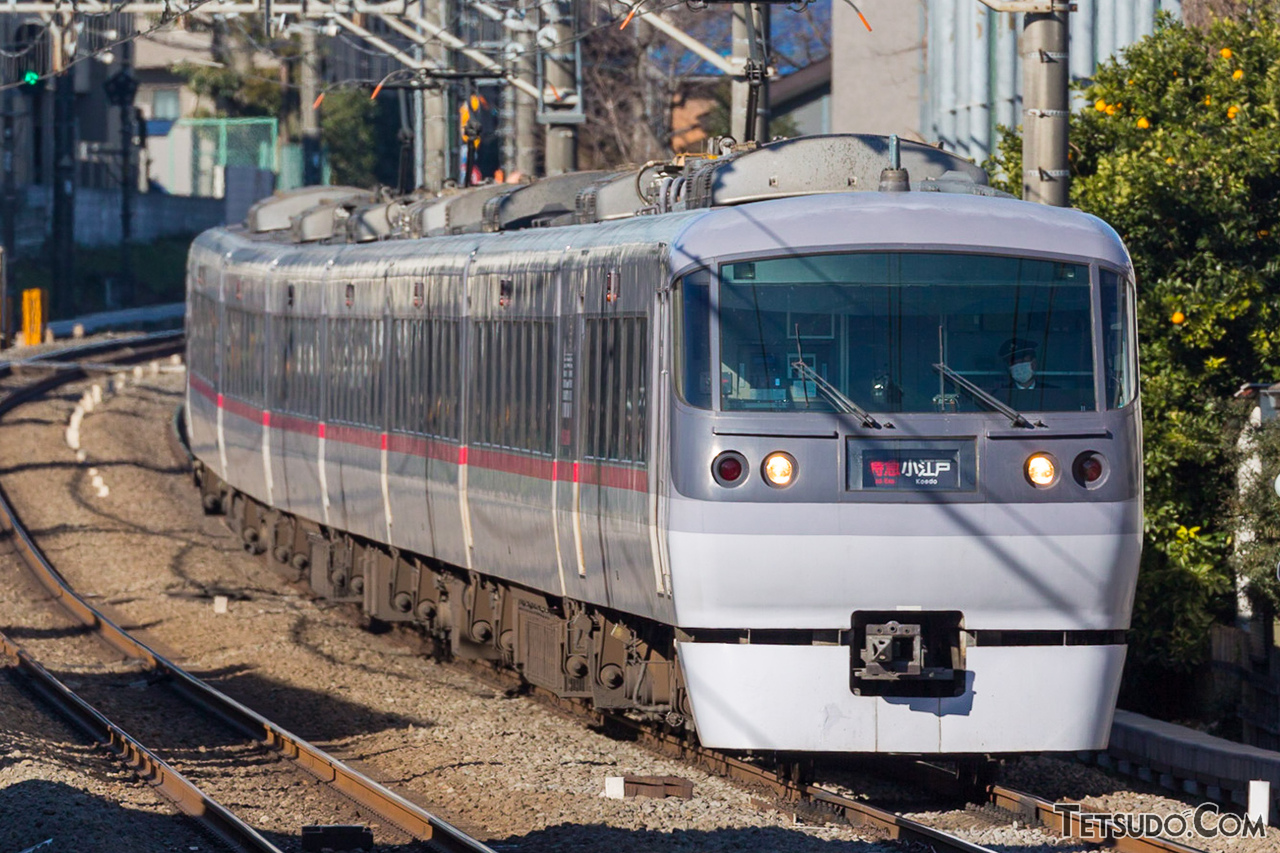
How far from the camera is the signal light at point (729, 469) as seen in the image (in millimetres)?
9672

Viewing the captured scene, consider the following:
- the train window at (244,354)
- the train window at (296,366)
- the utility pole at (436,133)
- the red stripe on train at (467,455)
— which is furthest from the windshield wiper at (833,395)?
the utility pole at (436,133)

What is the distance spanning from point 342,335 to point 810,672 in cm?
826

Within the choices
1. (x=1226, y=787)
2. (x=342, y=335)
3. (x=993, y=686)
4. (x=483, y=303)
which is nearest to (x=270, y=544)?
(x=342, y=335)

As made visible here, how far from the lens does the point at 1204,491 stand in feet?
49.3

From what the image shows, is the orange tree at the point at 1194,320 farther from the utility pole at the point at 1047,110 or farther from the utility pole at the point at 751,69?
the utility pole at the point at 751,69

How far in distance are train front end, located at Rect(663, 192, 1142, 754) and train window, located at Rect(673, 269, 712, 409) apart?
0.01 meters

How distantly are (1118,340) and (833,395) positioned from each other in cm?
136

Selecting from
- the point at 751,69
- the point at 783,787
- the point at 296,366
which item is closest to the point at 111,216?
the point at 296,366

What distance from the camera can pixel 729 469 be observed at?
9695 millimetres

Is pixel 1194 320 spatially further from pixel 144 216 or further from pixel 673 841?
pixel 144 216

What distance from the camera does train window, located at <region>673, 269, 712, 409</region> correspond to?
984 centimetres

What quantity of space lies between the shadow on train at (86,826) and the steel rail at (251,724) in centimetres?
22

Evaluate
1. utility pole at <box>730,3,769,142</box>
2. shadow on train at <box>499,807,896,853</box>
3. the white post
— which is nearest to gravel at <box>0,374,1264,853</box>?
shadow on train at <box>499,807,896,853</box>

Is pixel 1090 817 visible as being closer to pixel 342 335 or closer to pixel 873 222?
pixel 873 222
